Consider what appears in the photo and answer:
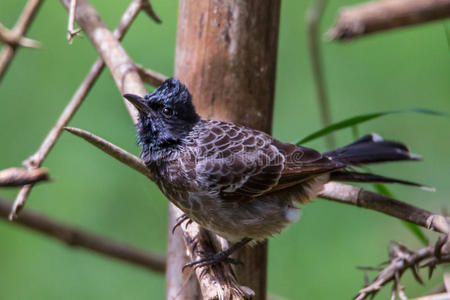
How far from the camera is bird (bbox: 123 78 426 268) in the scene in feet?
8.75

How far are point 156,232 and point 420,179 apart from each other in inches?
98.1

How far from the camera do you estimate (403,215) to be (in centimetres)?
236

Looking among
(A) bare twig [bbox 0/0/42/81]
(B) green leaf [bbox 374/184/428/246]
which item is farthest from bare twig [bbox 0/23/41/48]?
(B) green leaf [bbox 374/184/428/246]

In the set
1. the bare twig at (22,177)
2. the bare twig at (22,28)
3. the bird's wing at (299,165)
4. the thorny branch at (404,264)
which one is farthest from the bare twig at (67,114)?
the thorny branch at (404,264)

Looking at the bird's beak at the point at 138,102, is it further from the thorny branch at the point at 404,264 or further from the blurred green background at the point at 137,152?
the blurred green background at the point at 137,152

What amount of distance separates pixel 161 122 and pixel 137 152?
2.30m

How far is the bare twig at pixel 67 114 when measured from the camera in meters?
2.26

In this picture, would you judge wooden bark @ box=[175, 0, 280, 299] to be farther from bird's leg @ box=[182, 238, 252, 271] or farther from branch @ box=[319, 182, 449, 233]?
branch @ box=[319, 182, 449, 233]

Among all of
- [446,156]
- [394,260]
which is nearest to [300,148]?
[394,260]

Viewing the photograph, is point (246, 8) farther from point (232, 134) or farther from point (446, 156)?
point (446, 156)

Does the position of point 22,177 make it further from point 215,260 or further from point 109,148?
point 215,260

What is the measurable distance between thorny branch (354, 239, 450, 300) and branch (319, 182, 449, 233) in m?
0.11

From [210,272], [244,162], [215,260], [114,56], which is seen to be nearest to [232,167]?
[244,162]

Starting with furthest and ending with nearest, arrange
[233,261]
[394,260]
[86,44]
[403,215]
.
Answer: [86,44] → [233,261] → [403,215] → [394,260]
